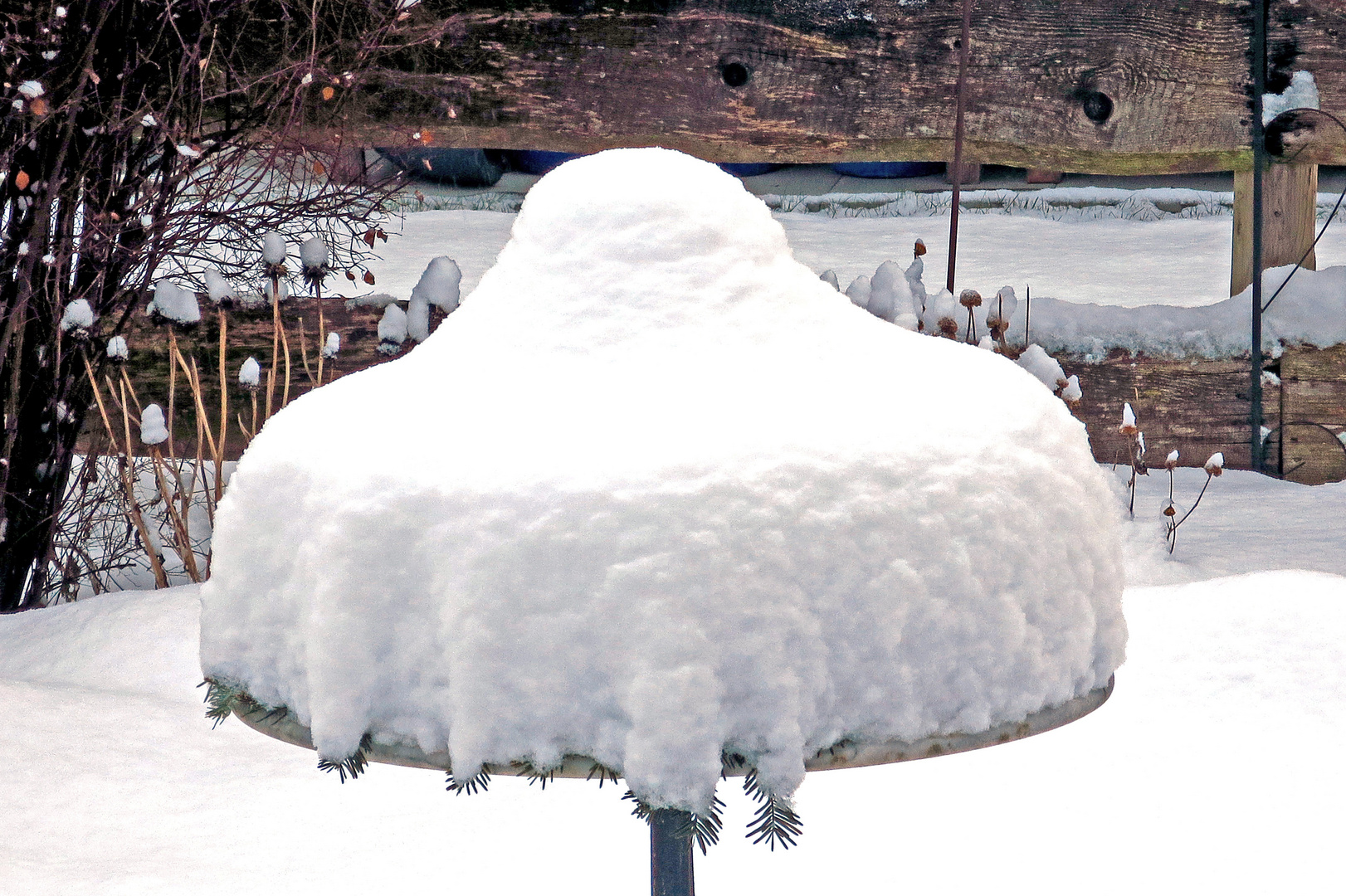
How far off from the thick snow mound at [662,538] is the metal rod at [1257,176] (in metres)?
2.82

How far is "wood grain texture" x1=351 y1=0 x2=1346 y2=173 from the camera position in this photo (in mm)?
3572

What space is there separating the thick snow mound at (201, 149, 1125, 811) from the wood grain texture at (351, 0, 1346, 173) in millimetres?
2504

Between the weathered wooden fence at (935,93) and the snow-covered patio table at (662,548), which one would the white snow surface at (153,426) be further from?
the snow-covered patio table at (662,548)

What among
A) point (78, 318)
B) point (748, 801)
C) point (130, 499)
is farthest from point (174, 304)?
point (748, 801)

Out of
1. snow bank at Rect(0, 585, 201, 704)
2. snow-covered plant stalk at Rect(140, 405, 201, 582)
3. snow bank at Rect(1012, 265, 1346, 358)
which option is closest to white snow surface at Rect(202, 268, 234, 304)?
snow-covered plant stalk at Rect(140, 405, 201, 582)

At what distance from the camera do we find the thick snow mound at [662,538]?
98cm

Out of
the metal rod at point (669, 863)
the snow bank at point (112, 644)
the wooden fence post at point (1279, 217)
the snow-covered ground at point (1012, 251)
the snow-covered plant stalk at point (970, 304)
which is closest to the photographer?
the metal rod at point (669, 863)

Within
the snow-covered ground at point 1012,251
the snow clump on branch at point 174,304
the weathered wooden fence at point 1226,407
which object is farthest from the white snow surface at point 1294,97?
the snow-covered ground at point 1012,251

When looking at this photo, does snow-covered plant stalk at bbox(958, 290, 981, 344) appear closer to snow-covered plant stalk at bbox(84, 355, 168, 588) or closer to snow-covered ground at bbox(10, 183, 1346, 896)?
snow-covered ground at bbox(10, 183, 1346, 896)

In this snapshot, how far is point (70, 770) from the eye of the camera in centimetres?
236

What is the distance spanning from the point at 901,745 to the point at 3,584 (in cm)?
292

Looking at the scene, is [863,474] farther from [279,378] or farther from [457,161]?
[457,161]

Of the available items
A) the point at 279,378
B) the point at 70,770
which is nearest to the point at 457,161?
the point at 279,378

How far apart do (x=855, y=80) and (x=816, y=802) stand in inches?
88.2
